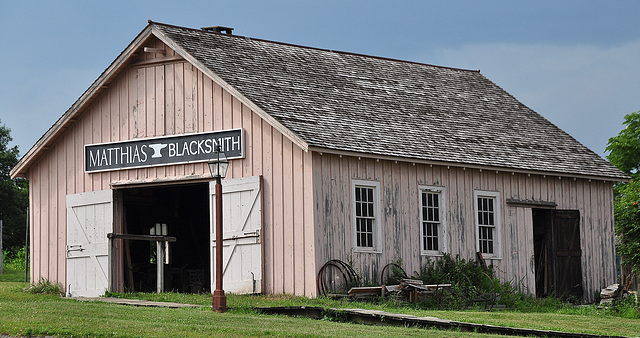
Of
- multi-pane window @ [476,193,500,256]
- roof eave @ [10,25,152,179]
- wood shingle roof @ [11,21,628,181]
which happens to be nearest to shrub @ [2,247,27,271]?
roof eave @ [10,25,152,179]

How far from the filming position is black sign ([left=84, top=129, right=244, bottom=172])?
916 inches

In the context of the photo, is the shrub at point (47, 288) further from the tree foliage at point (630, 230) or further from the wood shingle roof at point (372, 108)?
the tree foliage at point (630, 230)

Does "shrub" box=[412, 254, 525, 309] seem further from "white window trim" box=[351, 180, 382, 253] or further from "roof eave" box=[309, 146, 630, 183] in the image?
"roof eave" box=[309, 146, 630, 183]

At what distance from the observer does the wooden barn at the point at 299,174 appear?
22375mm

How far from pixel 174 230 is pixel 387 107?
7.94 meters

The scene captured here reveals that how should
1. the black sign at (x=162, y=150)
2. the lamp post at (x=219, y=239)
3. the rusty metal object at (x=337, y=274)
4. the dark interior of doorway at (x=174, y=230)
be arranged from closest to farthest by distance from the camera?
the lamp post at (x=219, y=239) < the rusty metal object at (x=337, y=274) < the black sign at (x=162, y=150) < the dark interior of doorway at (x=174, y=230)

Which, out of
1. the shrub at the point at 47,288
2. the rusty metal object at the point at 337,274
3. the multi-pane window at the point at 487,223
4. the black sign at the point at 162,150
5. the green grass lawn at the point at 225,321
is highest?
the black sign at the point at 162,150

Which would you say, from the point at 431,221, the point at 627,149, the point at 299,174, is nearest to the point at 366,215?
the point at 299,174

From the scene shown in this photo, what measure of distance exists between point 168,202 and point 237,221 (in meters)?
7.30

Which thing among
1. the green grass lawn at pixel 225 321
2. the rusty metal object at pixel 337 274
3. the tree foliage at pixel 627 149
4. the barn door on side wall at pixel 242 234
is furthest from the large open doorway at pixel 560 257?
the tree foliage at pixel 627 149

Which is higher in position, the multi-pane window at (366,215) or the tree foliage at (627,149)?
the tree foliage at (627,149)

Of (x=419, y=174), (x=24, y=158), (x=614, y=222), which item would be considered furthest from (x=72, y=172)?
(x=614, y=222)

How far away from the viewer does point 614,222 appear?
96.7ft

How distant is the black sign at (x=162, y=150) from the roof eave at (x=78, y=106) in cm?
88
